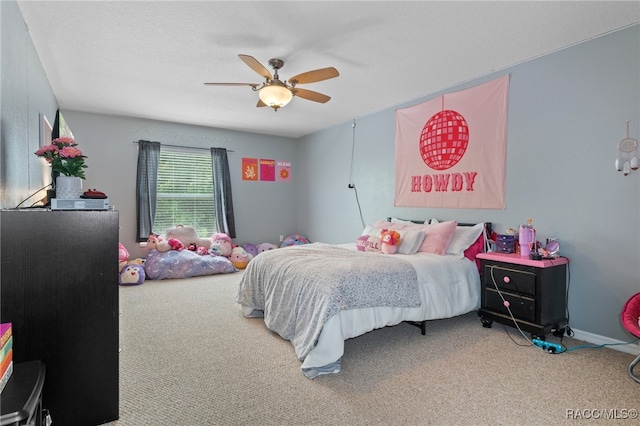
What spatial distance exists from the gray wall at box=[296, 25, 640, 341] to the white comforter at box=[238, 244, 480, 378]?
0.75 meters

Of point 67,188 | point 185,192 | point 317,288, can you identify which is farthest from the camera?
point 185,192

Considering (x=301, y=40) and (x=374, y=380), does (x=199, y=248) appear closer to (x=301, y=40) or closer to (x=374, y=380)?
(x=301, y=40)

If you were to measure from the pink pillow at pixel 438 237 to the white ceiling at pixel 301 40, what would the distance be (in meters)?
1.63

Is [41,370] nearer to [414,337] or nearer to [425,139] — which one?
[414,337]

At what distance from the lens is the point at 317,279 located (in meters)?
2.53

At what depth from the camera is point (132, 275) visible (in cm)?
464

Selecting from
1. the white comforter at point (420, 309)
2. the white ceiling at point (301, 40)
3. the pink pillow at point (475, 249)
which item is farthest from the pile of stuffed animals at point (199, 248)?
the pink pillow at point (475, 249)

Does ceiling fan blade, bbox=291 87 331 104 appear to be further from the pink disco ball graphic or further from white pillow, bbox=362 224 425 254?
white pillow, bbox=362 224 425 254

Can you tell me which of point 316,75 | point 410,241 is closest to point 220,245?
point 410,241

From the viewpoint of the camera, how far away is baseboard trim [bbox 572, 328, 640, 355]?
2.55 metres

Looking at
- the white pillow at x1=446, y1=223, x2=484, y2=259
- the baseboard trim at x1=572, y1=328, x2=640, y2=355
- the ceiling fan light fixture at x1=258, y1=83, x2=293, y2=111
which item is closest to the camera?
the baseboard trim at x1=572, y1=328, x2=640, y2=355

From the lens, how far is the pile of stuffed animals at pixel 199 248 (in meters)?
4.85
